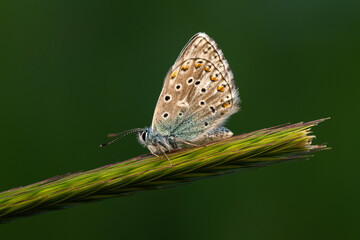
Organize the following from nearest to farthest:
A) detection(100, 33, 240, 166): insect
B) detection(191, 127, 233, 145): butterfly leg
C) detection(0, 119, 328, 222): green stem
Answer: detection(0, 119, 328, 222): green stem → detection(191, 127, 233, 145): butterfly leg → detection(100, 33, 240, 166): insect

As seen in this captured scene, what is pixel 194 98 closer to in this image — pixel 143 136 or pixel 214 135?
pixel 214 135

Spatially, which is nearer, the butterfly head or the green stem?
the green stem

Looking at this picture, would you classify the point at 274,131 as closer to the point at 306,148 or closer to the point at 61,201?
the point at 306,148

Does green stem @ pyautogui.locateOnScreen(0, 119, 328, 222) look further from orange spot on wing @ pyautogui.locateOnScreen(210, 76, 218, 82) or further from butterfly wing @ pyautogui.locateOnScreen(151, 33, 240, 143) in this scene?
orange spot on wing @ pyautogui.locateOnScreen(210, 76, 218, 82)

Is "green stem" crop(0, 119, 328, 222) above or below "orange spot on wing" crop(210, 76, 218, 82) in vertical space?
below

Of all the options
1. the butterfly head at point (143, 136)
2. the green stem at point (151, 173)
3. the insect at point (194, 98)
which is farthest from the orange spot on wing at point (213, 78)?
the green stem at point (151, 173)

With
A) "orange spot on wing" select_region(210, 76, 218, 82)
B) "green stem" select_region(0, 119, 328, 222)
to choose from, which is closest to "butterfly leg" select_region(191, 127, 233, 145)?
"orange spot on wing" select_region(210, 76, 218, 82)

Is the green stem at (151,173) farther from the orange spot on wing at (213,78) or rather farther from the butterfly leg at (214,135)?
the orange spot on wing at (213,78)

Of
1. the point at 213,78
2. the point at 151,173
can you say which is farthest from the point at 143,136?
the point at 151,173
